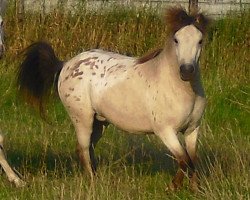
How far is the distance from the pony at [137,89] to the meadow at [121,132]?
0.60 ft

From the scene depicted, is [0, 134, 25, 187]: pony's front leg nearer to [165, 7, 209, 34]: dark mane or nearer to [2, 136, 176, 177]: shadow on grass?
[2, 136, 176, 177]: shadow on grass

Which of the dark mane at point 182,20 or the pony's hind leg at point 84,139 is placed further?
the pony's hind leg at point 84,139

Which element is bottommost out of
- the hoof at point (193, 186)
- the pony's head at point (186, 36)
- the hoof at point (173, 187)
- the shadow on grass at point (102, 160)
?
the shadow on grass at point (102, 160)

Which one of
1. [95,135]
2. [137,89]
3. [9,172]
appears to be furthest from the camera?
[95,135]

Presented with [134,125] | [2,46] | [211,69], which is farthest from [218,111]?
[2,46]

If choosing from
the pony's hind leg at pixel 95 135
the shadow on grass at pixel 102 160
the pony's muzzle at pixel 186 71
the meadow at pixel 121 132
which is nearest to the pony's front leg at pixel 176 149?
the meadow at pixel 121 132

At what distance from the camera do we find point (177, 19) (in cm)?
597

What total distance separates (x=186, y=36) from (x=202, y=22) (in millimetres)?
234

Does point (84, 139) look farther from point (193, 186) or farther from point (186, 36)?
point (186, 36)

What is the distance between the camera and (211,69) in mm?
10906

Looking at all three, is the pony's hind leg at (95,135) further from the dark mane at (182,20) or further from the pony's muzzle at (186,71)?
the pony's muzzle at (186,71)

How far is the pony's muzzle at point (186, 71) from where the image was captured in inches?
222

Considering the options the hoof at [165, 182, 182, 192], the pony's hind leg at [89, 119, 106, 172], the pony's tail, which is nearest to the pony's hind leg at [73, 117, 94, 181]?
the pony's hind leg at [89, 119, 106, 172]

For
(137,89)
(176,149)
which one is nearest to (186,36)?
(137,89)
